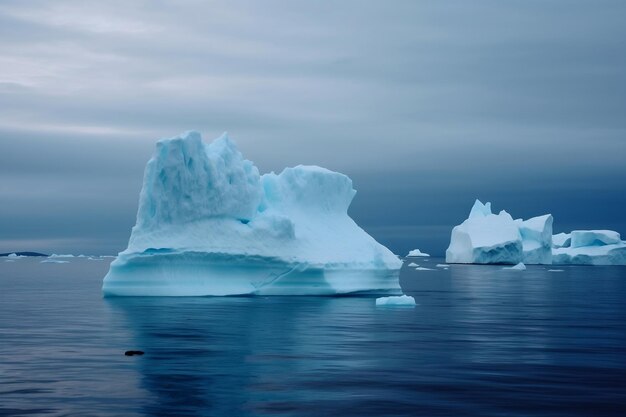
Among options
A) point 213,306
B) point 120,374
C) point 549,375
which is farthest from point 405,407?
point 213,306

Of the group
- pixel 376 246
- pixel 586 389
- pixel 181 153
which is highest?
pixel 181 153

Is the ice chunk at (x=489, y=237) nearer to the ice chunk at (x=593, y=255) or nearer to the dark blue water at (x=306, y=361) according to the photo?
the ice chunk at (x=593, y=255)

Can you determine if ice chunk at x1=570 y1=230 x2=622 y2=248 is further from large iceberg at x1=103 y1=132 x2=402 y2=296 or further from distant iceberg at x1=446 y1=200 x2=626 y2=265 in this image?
large iceberg at x1=103 y1=132 x2=402 y2=296

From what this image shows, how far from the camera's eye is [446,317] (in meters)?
29.2

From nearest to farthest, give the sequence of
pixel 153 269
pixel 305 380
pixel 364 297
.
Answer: pixel 305 380 → pixel 153 269 → pixel 364 297

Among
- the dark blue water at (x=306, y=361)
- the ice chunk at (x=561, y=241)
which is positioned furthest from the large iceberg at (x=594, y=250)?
the dark blue water at (x=306, y=361)

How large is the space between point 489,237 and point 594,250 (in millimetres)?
20784

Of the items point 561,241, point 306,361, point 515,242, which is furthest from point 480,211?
point 306,361

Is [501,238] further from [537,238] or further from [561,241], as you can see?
[561,241]

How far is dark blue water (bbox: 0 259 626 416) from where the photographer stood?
43.3 ft

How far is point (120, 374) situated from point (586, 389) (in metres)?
8.16

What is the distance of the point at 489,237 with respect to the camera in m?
89.1

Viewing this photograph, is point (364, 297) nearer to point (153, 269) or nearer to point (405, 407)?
point (153, 269)

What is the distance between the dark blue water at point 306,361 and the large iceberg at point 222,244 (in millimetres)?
2257
